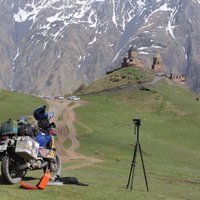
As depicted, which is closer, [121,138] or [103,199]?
[103,199]

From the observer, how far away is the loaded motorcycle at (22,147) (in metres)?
19.6

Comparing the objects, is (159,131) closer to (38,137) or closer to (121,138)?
(121,138)

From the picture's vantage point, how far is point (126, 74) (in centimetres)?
16025

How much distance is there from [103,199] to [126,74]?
142 m

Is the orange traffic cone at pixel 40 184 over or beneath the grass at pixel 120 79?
beneath

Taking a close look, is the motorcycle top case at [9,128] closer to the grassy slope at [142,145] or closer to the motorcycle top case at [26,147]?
the motorcycle top case at [26,147]

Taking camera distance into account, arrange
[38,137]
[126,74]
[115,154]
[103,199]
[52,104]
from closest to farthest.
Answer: [103,199] < [38,137] < [115,154] < [52,104] < [126,74]

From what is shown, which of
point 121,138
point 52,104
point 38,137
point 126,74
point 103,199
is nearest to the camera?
point 103,199

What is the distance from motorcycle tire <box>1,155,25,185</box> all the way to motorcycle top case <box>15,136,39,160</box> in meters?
0.51

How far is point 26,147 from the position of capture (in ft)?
64.1

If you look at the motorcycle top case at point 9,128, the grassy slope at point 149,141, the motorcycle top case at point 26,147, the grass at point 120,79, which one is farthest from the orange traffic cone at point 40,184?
the grass at point 120,79

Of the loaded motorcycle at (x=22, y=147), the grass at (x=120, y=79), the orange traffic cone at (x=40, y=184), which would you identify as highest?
the grass at (x=120, y=79)

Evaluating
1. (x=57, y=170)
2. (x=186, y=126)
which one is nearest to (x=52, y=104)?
(x=186, y=126)

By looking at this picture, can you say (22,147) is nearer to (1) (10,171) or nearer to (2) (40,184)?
(1) (10,171)
